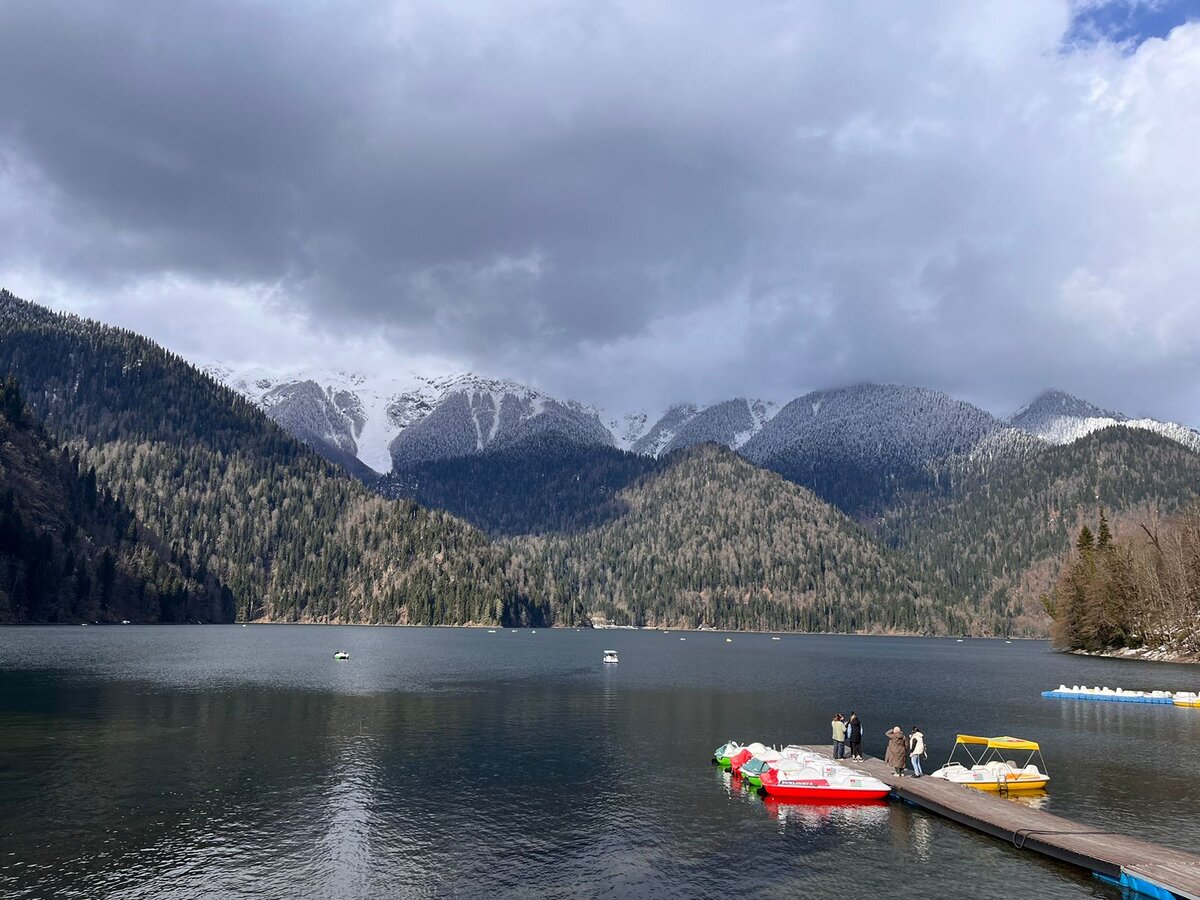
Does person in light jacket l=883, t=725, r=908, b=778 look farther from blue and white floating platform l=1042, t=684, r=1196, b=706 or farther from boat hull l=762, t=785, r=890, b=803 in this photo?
blue and white floating platform l=1042, t=684, r=1196, b=706

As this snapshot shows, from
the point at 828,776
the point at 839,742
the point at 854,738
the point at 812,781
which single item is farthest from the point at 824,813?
the point at 854,738

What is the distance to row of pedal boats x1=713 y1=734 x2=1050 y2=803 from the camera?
61.1 m

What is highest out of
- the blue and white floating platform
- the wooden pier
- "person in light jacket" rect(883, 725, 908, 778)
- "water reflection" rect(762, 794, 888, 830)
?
"person in light jacket" rect(883, 725, 908, 778)

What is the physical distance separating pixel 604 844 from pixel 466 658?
149098mm

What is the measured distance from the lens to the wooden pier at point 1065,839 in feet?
138

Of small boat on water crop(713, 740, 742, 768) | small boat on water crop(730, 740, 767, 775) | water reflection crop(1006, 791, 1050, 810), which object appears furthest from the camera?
small boat on water crop(713, 740, 742, 768)

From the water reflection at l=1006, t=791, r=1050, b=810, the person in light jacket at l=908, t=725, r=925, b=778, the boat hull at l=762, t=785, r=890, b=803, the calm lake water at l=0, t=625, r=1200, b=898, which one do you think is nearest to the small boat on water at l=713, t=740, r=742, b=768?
the calm lake water at l=0, t=625, r=1200, b=898

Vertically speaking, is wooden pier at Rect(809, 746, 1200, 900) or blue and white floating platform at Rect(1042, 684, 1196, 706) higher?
wooden pier at Rect(809, 746, 1200, 900)

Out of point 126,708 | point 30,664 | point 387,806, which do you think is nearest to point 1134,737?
point 387,806

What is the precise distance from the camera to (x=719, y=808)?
56719mm

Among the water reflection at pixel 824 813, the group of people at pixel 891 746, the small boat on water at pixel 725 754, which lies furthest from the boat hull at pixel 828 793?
the small boat on water at pixel 725 754

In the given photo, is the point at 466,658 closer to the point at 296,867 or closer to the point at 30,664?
the point at 30,664

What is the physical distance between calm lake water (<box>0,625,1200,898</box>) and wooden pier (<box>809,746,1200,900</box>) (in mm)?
1175

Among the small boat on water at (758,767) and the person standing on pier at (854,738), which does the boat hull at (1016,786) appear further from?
the small boat on water at (758,767)
